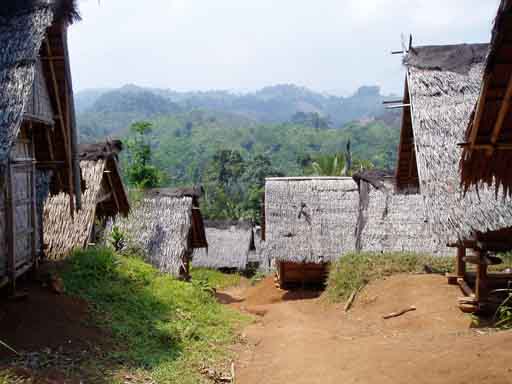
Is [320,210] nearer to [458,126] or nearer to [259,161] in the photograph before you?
[458,126]

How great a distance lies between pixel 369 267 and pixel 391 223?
7.06ft

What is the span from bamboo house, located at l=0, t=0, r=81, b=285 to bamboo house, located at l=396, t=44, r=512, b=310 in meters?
5.92

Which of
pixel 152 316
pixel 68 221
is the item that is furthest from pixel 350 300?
pixel 68 221

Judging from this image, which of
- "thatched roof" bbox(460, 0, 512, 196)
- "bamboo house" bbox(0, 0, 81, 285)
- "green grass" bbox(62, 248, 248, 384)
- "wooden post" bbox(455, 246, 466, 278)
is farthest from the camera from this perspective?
"wooden post" bbox(455, 246, 466, 278)

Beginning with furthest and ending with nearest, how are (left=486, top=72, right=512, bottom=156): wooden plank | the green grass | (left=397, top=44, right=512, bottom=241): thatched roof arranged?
(left=397, top=44, right=512, bottom=241): thatched roof → the green grass → (left=486, top=72, right=512, bottom=156): wooden plank

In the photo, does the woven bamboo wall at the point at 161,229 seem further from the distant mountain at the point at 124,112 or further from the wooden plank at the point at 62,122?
Answer: the distant mountain at the point at 124,112

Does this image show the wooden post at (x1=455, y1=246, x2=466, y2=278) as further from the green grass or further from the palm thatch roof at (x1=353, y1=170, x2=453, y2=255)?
the green grass

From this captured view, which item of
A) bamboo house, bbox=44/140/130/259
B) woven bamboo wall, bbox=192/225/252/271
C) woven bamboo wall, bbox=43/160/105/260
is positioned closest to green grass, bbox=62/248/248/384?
woven bamboo wall, bbox=43/160/105/260

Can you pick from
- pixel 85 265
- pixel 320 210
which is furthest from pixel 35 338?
pixel 320 210

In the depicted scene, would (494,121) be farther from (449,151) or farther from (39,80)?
(39,80)

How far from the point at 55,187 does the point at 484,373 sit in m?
7.64

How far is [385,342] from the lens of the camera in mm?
6758

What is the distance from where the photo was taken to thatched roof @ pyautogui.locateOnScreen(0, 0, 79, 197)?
553 centimetres

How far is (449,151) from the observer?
8.97m
